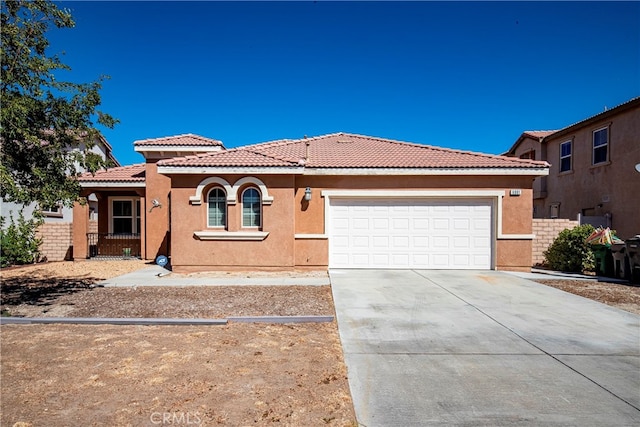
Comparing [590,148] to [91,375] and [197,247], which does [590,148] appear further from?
[91,375]

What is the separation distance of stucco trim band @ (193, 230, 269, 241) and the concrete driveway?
12.5ft

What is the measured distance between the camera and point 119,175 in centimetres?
1541

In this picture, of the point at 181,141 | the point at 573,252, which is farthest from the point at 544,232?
the point at 181,141

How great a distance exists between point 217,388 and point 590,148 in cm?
1951

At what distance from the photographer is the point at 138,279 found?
1029 centimetres

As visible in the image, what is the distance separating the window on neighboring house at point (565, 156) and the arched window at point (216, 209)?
17.3 m

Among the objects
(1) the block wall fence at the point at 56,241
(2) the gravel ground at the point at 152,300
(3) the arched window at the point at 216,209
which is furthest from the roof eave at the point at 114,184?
(2) the gravel ground at the point at 152,300

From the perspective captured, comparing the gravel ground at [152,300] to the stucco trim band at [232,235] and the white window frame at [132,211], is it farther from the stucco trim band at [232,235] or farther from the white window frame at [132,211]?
the white window frame at [132,211]

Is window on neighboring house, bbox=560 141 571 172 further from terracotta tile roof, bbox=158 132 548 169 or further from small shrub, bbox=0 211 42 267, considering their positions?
small shrub, bbox=0 211 42 267

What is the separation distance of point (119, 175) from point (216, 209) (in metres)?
6.67

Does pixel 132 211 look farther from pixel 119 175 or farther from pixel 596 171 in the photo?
pixel 596 171

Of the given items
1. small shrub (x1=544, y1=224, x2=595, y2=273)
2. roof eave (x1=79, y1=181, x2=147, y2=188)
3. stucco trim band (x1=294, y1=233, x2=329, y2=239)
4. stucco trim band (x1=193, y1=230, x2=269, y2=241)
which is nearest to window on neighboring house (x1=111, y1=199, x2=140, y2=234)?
roof eave (x1=79, y1=181, x2=147, y2=188)

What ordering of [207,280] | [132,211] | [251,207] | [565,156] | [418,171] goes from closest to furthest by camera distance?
[207,280], [251,207], [418,171], [132,211], [565,156]

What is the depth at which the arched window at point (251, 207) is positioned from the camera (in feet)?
37.9
